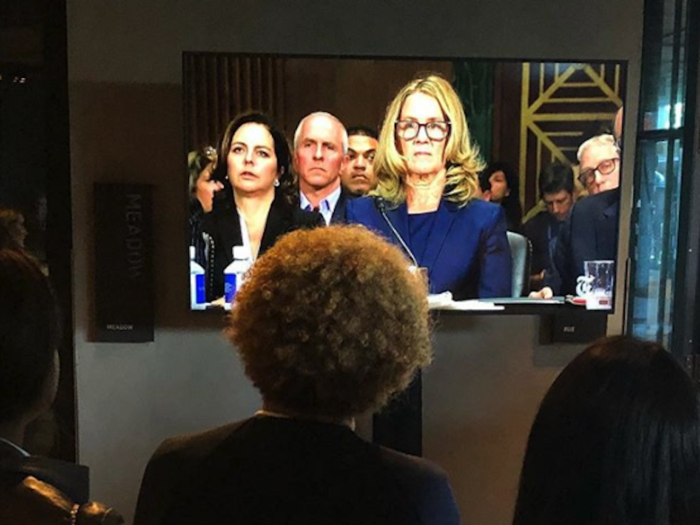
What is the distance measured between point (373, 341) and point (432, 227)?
142 cm

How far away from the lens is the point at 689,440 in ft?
3.68

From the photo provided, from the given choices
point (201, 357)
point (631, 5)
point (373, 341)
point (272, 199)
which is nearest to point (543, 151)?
point (631, 5)

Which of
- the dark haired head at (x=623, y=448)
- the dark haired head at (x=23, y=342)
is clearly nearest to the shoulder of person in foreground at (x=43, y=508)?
the dark haired head at (x=23, y=342)

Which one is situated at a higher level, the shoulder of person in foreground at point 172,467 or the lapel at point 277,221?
the lapel at point 277,221

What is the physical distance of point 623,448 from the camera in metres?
1.12

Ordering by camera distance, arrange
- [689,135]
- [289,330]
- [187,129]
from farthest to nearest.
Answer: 1. [689,135]
2. [187,129]
3. [289,330]

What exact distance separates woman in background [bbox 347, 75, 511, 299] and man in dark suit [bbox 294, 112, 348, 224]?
4.1 inches

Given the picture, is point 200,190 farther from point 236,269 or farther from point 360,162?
point 360,162

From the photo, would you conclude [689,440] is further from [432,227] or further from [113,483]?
[113,483]

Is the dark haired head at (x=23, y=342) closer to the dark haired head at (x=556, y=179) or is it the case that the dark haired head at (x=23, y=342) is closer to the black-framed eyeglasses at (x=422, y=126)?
the black-framed eyeglasses at (x=422, y=126)

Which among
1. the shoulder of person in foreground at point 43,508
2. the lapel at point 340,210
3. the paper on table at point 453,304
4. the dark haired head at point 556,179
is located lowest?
the shoulder of person in foreground at point 43,508

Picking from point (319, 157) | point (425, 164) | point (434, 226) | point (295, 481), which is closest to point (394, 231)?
point (434, 226)

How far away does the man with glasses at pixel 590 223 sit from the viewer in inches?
103

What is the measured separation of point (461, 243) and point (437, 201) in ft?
0.52
